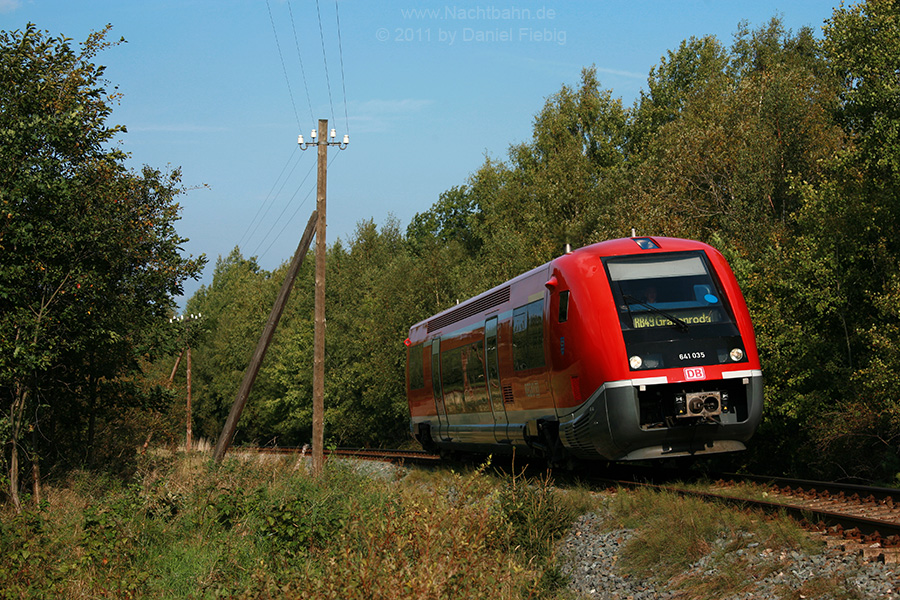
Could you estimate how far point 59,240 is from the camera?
49.9 ft

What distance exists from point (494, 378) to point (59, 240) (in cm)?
828

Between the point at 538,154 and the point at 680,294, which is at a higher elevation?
the point at 538,154

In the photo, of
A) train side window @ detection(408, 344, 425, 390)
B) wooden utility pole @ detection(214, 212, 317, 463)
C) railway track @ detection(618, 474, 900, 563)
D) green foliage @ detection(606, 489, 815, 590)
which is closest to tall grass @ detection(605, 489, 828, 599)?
green foliage @ detection(606, 489, 815, 590)

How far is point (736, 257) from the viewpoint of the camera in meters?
19.2

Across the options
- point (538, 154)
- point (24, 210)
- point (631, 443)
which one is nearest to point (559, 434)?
point (631, 443)

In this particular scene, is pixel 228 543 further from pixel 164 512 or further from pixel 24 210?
pixel 24 210

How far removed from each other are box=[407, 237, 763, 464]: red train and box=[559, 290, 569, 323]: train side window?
0.02 m

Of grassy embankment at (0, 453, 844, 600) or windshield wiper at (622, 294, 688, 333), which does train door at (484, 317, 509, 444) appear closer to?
grassy embankment at (0, 453, 844, 600)

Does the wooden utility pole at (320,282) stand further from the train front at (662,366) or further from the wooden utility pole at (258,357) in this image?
the train front at (662,366)

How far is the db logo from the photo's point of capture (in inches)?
426

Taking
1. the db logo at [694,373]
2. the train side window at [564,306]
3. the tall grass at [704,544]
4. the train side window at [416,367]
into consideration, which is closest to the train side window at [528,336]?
the train side window at [564,306]

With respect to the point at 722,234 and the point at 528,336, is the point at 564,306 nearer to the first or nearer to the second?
the point at 528,336

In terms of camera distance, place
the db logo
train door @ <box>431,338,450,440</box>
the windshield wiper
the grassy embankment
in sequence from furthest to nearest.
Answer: train door @ <box>431,338,450,440</box> < the windshield wiper < the db logo < the grassy embankment

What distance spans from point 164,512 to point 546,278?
6.42m
